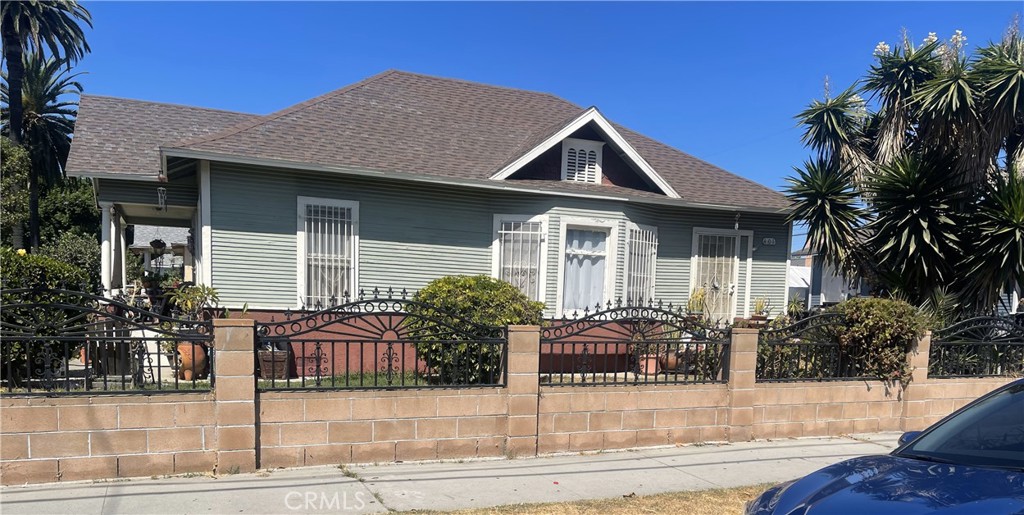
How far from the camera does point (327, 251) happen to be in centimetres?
1003

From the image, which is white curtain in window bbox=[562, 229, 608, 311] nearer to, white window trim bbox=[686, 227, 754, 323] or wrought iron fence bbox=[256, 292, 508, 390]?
white window trim bbox=[686, 227, 754, 323]

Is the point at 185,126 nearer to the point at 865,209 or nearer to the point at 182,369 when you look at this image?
the point at 182,369

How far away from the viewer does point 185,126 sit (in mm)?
12984

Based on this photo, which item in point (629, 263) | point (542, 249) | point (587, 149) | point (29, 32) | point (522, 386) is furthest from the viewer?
point (29, 32)

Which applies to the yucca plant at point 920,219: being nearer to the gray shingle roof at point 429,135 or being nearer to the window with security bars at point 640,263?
the gray shingle roof at point 429,135

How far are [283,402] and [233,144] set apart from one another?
5375 mm

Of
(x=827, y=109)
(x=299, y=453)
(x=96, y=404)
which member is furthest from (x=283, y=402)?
(x=827, y=109)

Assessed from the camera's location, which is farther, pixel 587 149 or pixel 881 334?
pixel 587 149

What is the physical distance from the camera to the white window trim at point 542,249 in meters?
10.8

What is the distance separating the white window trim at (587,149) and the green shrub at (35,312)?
300 inches

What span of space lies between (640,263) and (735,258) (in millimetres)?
2647

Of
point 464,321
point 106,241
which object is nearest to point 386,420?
point 464,321

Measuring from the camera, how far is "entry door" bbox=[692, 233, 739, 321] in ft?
41.8

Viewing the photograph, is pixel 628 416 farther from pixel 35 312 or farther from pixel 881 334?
pixel 35 312
